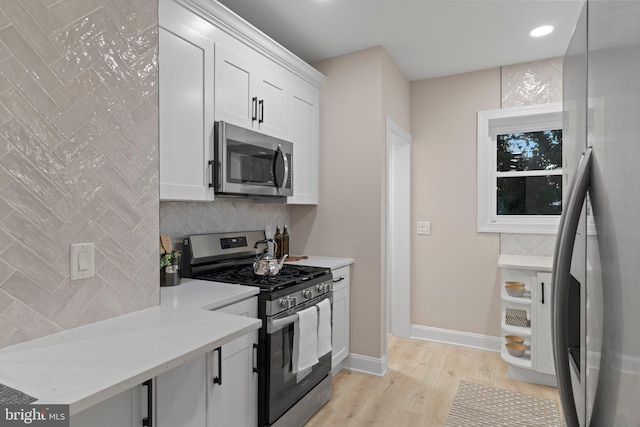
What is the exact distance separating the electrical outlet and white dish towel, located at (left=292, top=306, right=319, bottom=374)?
1939mm

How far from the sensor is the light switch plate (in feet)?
4.02

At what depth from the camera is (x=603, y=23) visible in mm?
596

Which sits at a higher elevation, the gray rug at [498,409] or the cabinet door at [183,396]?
the cabinet door at [183,396]

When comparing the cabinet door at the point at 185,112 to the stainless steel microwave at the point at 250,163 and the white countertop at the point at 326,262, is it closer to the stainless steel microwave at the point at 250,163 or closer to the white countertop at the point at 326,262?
the stainless steel microwave at the point at 250,163

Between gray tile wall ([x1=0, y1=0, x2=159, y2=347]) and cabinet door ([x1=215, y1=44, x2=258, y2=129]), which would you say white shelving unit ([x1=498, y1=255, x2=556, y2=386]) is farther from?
gray tile wall ([x1=0, y1=0, x2=159, y2=347])

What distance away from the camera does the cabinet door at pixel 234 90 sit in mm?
2111

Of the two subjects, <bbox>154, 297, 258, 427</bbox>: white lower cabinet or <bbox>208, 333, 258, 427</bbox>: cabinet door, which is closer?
<bbox>154, 297, 258, 427</bbox>: white lower cabinet

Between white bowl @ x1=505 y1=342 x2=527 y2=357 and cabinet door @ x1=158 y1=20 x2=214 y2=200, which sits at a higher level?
cabinet door @ x1=158 y1=20 x2=214 y2=200

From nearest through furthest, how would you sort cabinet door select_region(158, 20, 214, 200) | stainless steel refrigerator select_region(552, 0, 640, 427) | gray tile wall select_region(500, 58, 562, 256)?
stainless steel refrigerator select_region(552, 0, 640, 427) < cabinet door select_region(158, 20, 214, 200) < gray tile wall select_region(500, 58, 562, 256)

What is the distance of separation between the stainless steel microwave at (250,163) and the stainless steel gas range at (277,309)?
0.44 m

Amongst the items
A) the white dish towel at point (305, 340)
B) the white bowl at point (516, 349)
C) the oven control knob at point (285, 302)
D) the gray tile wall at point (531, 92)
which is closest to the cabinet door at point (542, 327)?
the white bowl at point (516, 349)

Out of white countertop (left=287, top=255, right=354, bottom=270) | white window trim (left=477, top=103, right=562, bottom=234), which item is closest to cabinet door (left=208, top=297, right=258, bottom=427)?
white countertop (left=287, top=255, right=354, bottom=270)

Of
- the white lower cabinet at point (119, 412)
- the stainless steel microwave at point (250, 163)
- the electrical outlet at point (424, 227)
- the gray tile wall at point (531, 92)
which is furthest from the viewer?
the electrical outlet at point (424, 227)

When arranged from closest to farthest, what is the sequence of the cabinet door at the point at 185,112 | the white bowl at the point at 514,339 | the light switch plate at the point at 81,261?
the light switch plate at the point at 81,261
the cabinet door at the point at 185,112
the white bowl at the point at 514,339
